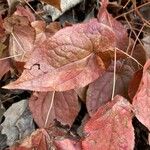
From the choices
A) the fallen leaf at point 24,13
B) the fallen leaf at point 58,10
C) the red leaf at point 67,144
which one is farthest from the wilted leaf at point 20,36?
the red leaf at point 67,144

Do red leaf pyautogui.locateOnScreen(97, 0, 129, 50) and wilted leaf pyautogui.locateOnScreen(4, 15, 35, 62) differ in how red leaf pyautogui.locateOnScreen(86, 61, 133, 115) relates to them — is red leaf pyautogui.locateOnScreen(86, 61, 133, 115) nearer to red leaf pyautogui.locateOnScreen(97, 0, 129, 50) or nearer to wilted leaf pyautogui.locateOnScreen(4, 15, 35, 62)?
red leaf pyautogui.locateOnScreen(97, 0, 129, 50)

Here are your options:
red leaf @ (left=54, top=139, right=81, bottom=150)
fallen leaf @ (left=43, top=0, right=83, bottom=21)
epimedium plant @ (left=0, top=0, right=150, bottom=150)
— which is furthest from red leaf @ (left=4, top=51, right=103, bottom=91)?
fallen leaf @ (left=43, top=0, right=83, bottom=21)

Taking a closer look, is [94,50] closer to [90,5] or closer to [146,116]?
[146,116]

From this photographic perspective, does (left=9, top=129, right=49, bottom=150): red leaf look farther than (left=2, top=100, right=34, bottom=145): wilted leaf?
No

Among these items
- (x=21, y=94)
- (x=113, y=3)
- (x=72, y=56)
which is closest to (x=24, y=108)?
(x=21, y=94)

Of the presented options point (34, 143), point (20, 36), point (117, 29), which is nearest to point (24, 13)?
A: point (20, 36)

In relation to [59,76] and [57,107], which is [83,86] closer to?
[59,76]

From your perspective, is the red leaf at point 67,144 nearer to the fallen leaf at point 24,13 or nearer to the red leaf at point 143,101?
the red leaf at point 143,101
